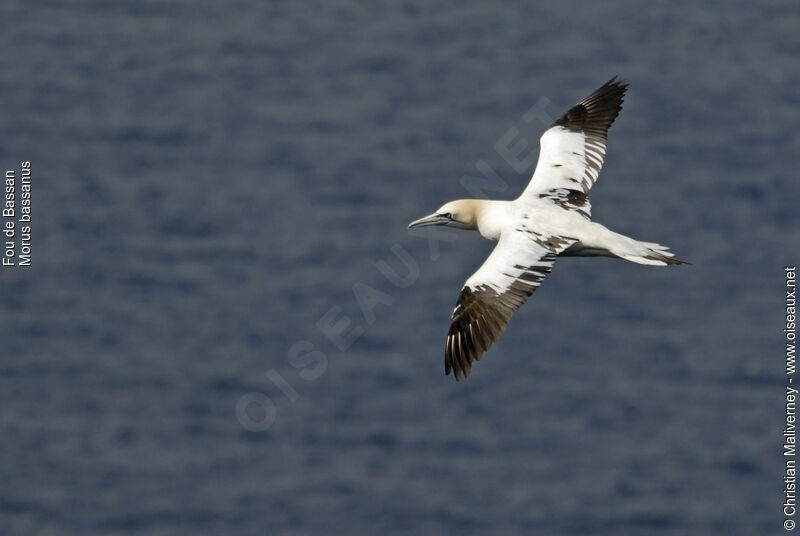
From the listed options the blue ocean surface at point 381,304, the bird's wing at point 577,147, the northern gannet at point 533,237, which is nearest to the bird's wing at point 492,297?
the northern gannet at point 533,237

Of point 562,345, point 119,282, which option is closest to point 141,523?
point 119,282

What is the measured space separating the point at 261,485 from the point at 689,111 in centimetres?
1689

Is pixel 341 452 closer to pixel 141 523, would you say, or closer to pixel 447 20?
pixel 141 523

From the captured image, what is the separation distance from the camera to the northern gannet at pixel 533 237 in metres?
21.0

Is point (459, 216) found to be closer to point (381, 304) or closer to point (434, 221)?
point (434, 221)

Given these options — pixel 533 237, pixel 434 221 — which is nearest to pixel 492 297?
pixel 533 237

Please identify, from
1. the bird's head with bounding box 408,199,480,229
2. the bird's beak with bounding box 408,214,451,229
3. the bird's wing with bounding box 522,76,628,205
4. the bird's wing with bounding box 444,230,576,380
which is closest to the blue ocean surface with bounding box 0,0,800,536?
the bird's wing with bounding box 522,76,628,205

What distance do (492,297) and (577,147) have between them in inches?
163

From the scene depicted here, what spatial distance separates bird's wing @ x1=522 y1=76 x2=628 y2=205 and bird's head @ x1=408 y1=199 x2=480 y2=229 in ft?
2.57

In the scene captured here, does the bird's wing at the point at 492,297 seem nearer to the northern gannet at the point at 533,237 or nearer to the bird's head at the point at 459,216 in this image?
the northern gannet at the point at 533,237

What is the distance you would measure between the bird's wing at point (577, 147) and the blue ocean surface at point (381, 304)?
11.9 meters

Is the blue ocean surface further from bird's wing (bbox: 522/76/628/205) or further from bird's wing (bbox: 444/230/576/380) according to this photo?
bird's wing (bbox: 444/230/576/380)

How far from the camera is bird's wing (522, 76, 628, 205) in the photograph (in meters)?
23.6

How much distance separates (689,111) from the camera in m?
47.4
